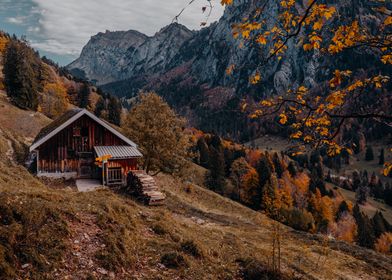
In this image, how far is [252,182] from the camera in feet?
291

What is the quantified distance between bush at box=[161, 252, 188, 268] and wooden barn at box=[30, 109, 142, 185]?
23.2 meters

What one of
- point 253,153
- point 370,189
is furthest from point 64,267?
point 370,189

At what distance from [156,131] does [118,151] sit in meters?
5.90

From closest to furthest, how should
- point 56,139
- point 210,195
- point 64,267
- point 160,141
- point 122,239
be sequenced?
1. point 64,267
2. point 122,239
3. point 56,139
4. point 160,141
5. point 210,195

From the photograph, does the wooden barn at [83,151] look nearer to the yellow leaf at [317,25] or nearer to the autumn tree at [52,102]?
the yellow leaf at [317,25]

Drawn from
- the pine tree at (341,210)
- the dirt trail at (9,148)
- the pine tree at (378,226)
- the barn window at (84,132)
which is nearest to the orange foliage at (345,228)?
the pine tree at (341,210)

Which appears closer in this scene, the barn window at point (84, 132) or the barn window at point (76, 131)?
the barn window at point (76, 131)

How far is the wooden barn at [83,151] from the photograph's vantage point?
33406mm

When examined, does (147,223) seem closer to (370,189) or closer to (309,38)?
A: (309,38)

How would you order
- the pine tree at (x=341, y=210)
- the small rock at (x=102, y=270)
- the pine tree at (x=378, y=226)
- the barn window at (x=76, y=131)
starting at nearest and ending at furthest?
the small rock at (x=102, y=270) → the barn window at (x=76, y=131) → the pine tree at (x=378, y=226) → the pine tree at (x=341, y=210)

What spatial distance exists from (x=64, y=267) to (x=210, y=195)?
145ft

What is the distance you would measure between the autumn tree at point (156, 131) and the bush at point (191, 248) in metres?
26.3

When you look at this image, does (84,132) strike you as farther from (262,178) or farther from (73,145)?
(262,178)

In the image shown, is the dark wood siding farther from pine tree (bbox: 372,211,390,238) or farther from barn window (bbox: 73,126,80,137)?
pine tree (bbox: 372,211,390,238)
